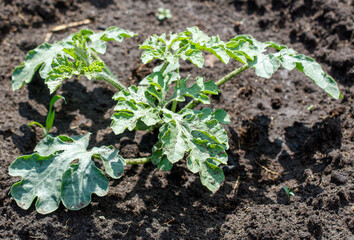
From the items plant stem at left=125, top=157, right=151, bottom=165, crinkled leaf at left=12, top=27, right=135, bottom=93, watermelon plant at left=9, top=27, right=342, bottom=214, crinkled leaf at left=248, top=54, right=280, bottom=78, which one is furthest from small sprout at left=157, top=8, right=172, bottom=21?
plant stem at left=125, top=157, right=151, bottom=165

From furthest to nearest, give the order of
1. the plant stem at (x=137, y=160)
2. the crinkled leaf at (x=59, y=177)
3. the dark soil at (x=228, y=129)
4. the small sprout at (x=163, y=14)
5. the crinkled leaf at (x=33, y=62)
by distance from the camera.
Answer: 1. the small sprout at (x=163, y=14)
2. the crinkled leaf at (x=33, y=62)
3. the plant stem at (x=137, y=160)
4. the dark soil at (x=228, y=129)
5. the crinkled leaf at (x=59, y=177)

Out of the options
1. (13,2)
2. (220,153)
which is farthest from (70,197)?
(13,2)

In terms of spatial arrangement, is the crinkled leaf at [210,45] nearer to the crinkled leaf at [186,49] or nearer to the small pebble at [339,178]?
the crinkled leaf at [186,49]

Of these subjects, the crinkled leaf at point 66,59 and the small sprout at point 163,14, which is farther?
the small sprout at point 163,14

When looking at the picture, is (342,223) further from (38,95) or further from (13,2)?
(13,2)

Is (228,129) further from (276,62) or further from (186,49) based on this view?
(186,49)

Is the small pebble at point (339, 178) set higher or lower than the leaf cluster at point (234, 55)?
lower

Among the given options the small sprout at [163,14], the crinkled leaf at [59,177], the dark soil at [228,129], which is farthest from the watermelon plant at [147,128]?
the small sprout at [163,14]
